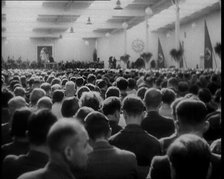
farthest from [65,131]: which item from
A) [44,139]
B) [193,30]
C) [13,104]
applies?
[193,30]

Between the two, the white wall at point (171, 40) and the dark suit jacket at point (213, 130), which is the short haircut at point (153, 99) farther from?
the white wall at point (171, 40)

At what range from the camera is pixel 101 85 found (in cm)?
827

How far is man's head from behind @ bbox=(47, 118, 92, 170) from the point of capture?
1940 millimetres

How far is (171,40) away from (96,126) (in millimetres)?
28584

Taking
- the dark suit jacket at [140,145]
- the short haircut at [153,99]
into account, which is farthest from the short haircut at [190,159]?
the short haircut at [153,99]

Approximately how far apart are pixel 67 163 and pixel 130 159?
90cm

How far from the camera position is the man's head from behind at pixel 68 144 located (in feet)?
6.37

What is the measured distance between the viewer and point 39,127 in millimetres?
2361

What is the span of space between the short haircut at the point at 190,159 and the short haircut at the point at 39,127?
75cm

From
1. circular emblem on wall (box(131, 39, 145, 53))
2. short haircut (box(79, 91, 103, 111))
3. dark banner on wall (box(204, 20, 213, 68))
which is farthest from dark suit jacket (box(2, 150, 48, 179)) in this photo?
circular emblem on wall (box(131, 39, 145, 53))

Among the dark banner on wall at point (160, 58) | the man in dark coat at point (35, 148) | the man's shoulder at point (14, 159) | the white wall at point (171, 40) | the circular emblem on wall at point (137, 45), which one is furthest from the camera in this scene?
the circular emblem on wall at point (137, 45)

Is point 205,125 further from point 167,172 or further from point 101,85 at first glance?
point 101,85

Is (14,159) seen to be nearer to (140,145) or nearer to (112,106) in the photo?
(140,145)

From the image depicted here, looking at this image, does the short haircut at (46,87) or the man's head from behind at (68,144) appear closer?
the man's head from behind at (68,144)
